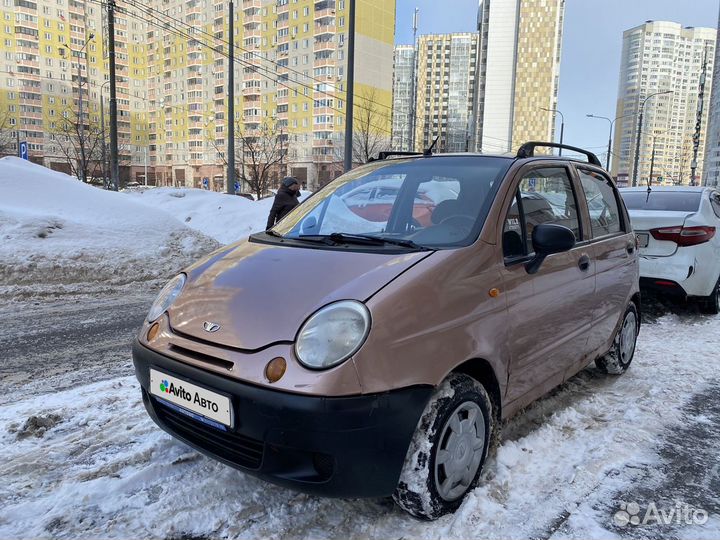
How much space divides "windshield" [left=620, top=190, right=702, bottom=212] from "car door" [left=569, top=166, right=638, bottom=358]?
2.51 m

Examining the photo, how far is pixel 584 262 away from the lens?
137 inches

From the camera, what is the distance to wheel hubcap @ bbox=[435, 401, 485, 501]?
2.32 meters

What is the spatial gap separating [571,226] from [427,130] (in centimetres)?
7494

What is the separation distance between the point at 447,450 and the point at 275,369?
875mm

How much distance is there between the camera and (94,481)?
2.58 m

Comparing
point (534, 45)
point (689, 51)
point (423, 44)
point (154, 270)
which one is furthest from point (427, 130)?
point (154, 270)

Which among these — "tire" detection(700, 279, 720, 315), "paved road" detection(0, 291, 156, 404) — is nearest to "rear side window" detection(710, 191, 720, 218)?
"tire" detection(700, 279, 720, 315)

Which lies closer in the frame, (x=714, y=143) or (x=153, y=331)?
(x=153, y=331)

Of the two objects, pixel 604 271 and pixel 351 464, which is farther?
pixel 604 271

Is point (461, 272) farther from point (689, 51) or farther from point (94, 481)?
point (689, 51)

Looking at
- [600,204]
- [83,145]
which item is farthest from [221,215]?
[83,145]

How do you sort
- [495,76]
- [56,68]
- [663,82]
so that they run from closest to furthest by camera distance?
1. [663,82]
2. [495,76]
3. [56,68]

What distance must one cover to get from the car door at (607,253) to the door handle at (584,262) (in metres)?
0.14

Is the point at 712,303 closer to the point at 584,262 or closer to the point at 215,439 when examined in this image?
the point at 584,262
